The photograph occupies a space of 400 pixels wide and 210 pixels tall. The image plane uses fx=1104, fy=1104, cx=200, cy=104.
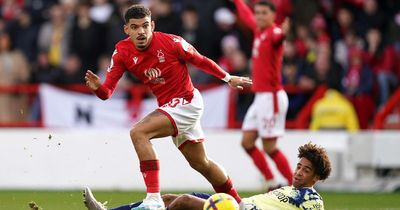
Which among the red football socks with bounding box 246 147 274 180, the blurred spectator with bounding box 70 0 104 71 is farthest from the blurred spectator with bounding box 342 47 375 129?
the blurred spectator with bounding box 70 0 104 71

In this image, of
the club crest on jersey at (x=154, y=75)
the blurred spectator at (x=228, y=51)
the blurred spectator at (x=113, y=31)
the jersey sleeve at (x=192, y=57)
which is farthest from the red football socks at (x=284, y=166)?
the blurred spectator at (x=113, y=31)

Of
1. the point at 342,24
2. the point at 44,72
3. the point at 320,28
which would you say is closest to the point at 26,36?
the point at 44,72

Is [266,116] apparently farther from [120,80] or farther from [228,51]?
[120,80]

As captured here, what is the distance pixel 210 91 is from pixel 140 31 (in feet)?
24.3

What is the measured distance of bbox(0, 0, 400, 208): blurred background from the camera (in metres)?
17.7

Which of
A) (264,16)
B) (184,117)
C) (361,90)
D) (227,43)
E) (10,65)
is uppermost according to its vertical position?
(227,43)

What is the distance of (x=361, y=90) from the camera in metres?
18.6

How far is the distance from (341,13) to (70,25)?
4999 millimetres

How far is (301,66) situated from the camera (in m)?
19.1

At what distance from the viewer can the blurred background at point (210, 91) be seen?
58.1ft

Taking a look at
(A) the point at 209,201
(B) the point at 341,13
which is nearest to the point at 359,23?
(B) the point at 341,13

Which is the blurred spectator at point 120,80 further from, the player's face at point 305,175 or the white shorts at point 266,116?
the player's face at point 305,175

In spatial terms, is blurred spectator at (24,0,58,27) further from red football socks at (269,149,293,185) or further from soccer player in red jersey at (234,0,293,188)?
red football socks at (269,149,293,185)

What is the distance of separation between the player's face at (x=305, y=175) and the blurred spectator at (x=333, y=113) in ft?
25.7
